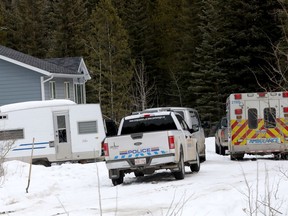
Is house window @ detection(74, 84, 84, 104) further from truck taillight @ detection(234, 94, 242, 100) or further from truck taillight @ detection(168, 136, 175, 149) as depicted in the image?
truck taillight @ detection(168, 136, 175, 149)

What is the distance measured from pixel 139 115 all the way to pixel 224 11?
116 ft

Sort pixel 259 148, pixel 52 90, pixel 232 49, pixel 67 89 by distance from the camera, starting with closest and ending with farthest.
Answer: pixel 259 148 → pixel 52 90 → pixel 67 89 → pixel 232 49

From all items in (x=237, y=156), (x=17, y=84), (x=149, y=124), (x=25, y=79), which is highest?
(x=25, y=79)

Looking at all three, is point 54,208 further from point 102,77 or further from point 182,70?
point 182,70

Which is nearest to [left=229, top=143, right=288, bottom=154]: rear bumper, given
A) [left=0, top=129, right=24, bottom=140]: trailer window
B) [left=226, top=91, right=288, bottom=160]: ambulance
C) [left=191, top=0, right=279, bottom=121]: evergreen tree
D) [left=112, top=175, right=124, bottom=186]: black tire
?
[left=226, top=91, right=288, bottom=160]: ambulance

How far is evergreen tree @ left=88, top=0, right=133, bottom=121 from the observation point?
5038 cm

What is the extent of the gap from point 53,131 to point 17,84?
11147 millimetres

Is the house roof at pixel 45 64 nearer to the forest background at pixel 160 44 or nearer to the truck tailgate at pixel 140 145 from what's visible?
the forest background at pixel 160 44

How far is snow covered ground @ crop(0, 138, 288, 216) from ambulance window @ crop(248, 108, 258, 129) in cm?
329

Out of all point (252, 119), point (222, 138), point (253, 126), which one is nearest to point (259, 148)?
point (253, 126)

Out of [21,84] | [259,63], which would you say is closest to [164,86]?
[259,63]

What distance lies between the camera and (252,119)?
21.8 metres

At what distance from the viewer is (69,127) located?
79.3ft

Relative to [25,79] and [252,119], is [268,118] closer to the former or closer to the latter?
[252,119]
